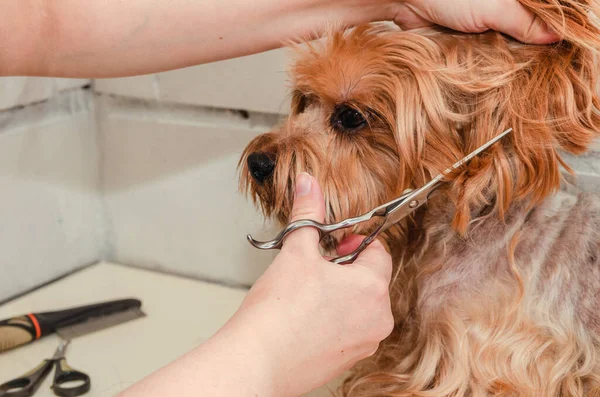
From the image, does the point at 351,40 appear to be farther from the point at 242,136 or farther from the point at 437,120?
the point at 242,136

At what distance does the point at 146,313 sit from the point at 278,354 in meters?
0.75

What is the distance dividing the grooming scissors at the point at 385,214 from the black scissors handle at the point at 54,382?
0.46 m

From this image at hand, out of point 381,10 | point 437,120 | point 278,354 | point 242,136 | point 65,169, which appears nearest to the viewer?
point 278,354

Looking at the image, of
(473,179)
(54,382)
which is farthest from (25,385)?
(473,179)

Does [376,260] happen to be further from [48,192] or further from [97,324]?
[48,192]

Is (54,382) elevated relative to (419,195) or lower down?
lower down

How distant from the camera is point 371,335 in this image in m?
0.76

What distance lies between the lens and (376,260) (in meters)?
0.80

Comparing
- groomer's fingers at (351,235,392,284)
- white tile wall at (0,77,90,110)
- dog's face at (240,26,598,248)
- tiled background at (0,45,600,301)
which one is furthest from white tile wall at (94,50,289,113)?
groomer's fingers at (351,235,392,284)

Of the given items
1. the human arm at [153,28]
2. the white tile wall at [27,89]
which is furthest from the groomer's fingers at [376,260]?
the white tile wall at [27,89]

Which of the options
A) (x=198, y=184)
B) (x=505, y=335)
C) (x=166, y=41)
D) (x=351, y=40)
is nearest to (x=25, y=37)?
(x=166, y=41)

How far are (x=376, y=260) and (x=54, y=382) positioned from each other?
1.91 ft

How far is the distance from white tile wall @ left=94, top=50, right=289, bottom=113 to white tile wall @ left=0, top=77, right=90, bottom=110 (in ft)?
0.42

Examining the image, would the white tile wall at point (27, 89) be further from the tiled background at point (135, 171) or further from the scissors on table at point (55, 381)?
the scissors on table at point (55, 381)
